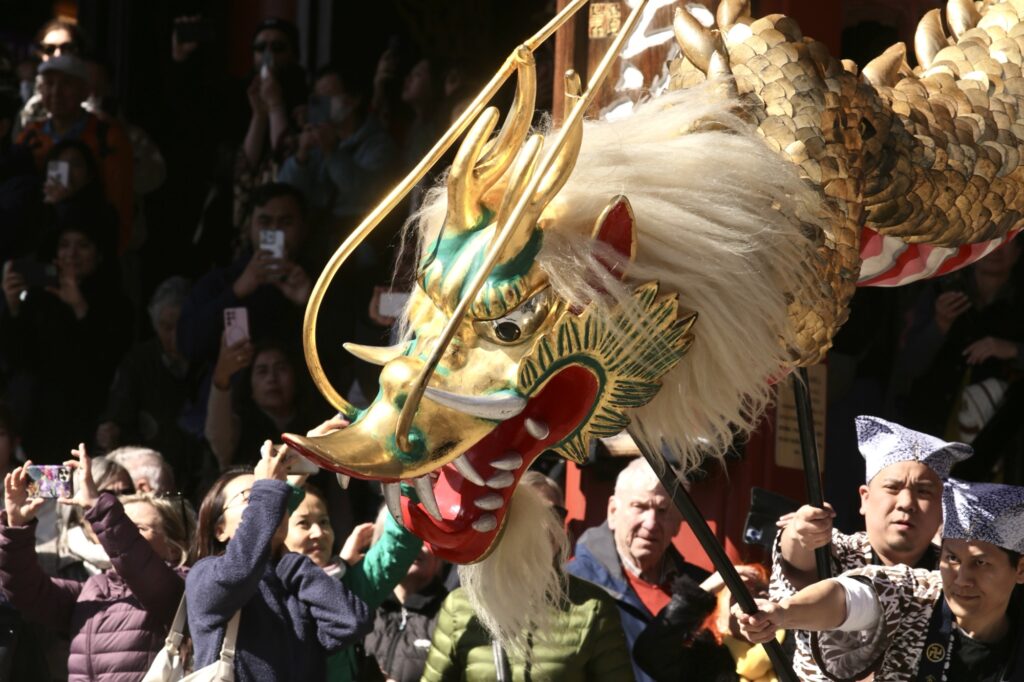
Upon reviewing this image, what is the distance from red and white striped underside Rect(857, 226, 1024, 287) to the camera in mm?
3717

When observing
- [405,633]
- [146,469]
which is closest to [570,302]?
[405,633]

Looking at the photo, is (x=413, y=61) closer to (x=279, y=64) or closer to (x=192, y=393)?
(x=279, y=64)

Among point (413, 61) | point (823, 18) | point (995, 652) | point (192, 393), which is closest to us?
point (995, 652)

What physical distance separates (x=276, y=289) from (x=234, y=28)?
224 cm

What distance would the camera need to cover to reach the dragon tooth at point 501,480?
10.3 feet

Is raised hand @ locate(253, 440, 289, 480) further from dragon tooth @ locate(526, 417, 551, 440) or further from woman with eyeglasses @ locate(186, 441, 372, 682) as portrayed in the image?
dragon tooth @ locate(526, 417, 551, 440)

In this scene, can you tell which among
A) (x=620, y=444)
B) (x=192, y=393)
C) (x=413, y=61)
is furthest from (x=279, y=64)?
(x=620, y=444)

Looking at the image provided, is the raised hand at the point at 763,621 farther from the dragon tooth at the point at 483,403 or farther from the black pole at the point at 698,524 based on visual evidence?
the dragon tooth at the point at 483,403

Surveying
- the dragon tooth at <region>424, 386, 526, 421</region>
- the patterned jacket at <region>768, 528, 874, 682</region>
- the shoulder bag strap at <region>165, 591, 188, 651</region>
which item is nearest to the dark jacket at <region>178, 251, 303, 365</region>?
the shoulder bag strap at <region>165, 591, 188, 651</region>

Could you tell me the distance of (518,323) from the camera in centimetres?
305

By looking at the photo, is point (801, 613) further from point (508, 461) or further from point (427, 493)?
point (427, 493)

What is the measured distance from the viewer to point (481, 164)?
310 cm

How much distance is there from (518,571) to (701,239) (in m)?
0.72

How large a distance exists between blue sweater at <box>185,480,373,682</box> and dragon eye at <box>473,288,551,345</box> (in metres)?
1.25
